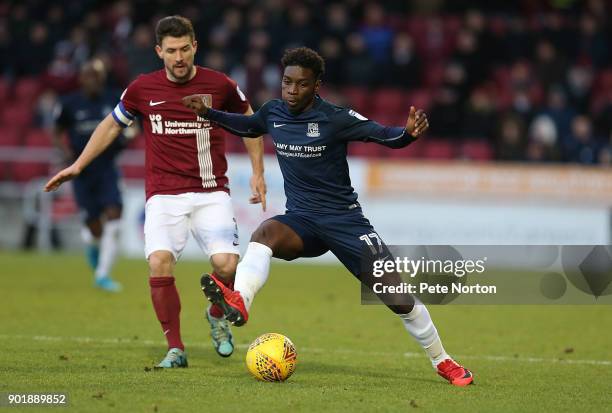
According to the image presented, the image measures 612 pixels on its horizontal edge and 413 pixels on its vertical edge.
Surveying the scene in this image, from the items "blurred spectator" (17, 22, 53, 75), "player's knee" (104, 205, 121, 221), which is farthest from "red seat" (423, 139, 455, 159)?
"blurred spectator" (17, 22, 53, 75)

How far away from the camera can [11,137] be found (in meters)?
22.6

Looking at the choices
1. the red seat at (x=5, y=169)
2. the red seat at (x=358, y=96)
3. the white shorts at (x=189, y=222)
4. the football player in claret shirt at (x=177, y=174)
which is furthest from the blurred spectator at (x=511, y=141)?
the white shorts at (x=189, y=222)

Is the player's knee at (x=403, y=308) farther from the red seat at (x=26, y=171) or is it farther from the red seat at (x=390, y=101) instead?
the red seat at (x=390, y=101)

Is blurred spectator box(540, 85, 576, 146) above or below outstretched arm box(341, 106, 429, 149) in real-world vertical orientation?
below

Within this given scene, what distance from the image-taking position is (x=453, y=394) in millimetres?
7672

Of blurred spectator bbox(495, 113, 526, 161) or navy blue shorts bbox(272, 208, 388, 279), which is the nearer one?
navy blue shorts bbox(272, 208, 388, 279)

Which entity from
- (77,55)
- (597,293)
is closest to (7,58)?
(77,55)

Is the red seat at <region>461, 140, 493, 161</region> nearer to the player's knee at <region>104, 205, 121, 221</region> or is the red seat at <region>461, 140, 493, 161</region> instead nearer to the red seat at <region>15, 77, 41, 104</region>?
the player's knee at <region>104, 205, 121, 221</region>

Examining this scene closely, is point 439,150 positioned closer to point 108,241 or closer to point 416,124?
point 108,241

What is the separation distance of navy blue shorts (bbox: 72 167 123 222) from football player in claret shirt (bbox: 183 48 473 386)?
6447 millimetres

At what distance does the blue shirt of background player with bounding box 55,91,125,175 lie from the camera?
14.4m

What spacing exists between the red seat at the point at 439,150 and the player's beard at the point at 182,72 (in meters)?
13.1

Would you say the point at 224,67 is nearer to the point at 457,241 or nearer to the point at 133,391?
the point at 457,241

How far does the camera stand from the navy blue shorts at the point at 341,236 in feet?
26.4
